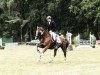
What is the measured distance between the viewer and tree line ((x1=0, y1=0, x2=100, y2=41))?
75.6m

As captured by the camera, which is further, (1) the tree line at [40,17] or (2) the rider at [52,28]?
(1) the tree line at [40,17]

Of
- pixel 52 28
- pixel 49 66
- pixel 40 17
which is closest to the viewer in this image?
pixel 49 66

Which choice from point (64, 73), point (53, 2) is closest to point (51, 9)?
point (53, 2)

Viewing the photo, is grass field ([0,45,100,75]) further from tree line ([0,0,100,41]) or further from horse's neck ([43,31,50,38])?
tree line ([0,0,100,41])

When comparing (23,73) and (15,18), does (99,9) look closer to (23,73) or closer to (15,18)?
(15,18)

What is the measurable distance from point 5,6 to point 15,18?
114 inches

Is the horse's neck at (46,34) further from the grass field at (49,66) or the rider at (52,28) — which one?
the grass field at (49,66)

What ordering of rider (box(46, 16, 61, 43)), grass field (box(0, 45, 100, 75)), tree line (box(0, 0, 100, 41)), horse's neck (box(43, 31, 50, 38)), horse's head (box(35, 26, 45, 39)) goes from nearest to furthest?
grass field (box(0, 45, 100, 75)) → horse's head (box(35, 26, 45, 39)) → horse's neck (box(43, 31, 50, 38)) → rider (box(46, 16, 61, 43)) → tree line (box(0, 0, 100, 41))

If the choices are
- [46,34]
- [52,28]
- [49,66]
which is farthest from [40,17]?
[49,66]

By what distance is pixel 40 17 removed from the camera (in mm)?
78062

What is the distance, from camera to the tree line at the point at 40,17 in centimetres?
7556

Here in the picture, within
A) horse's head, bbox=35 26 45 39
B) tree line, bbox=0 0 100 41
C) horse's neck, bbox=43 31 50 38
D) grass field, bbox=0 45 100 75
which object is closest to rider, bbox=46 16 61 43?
horse's neck, bbox=43 31 50 38

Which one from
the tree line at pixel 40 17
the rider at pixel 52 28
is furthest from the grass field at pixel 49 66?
the tree line at pixel 40 17

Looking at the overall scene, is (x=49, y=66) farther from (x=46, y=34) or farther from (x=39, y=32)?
(x=46, y=34)
